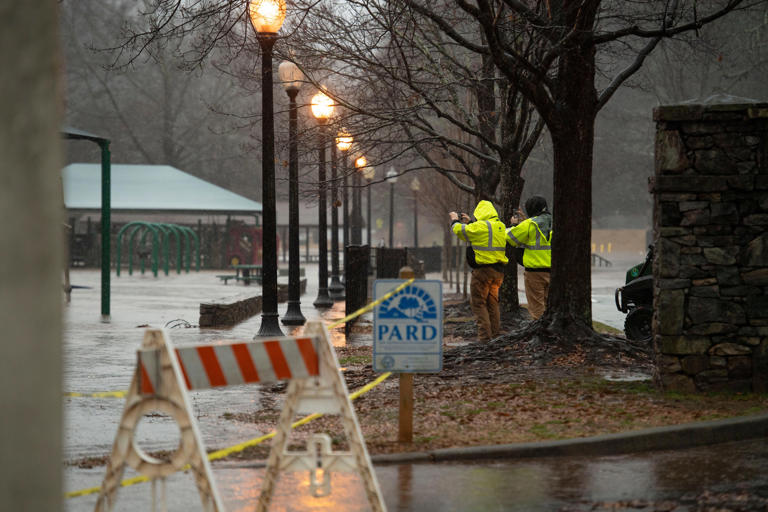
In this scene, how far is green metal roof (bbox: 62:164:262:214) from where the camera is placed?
4544cm

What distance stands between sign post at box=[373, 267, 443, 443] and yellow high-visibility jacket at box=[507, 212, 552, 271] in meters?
7.89

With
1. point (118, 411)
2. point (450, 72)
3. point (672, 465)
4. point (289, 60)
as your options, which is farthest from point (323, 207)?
point (672, 465)

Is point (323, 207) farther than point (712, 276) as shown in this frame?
Yes

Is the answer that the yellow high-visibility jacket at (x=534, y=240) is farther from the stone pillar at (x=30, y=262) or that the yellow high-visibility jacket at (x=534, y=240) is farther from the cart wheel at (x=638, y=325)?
the stone pillar at (x=30, y=262)

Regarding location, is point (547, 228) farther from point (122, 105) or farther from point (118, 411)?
point (122, 105)

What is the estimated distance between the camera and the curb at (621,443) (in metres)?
7.62

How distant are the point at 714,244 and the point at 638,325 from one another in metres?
5.65

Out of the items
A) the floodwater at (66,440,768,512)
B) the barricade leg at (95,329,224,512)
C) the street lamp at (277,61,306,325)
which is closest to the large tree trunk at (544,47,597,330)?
the floodwater at (66,440,768,512)

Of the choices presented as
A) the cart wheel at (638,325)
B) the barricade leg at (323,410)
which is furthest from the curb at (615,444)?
the cart wheel at (638,325)

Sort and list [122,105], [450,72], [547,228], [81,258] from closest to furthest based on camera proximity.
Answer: [547,228] → [450,72] → [81,258] → [122,105]

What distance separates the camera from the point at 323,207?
23875 millimetres

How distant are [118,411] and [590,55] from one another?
671 cm

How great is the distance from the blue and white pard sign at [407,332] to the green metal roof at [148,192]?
125 feet

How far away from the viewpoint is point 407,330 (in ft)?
25.9
